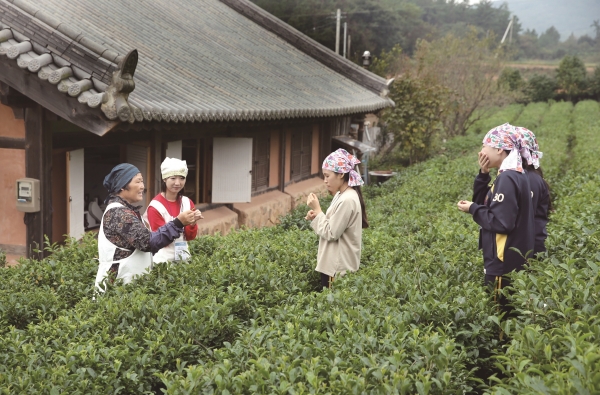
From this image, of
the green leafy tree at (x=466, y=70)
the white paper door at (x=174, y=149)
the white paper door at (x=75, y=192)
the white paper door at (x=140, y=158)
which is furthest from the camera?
the green leafy tree at (x=466, y=70)

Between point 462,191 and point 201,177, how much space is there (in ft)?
16.2

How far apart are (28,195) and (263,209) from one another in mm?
6397

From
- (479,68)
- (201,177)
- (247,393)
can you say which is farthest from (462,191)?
(479,68)

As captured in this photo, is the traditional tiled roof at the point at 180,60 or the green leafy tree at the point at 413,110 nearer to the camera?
the traditional tiled roof at the point at 180,60

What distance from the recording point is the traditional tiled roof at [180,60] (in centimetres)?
784

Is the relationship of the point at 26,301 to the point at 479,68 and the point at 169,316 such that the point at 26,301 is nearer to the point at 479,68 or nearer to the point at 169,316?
the point at 169,316

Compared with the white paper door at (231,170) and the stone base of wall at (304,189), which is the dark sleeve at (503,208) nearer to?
the white paper door at (231,170)

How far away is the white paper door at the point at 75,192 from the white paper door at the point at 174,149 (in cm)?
172

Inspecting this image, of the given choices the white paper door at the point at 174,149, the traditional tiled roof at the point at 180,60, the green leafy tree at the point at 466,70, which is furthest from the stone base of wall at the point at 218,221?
the green leafy tree at the point at 466,70

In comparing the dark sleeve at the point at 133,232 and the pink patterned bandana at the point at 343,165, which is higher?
the pink patterned bandana at the point at 343,165

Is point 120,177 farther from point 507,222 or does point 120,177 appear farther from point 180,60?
point 180,60

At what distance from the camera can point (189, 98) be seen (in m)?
10.2

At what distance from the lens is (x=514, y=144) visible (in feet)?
15.3

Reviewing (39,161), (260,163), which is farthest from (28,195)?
(260,163)
